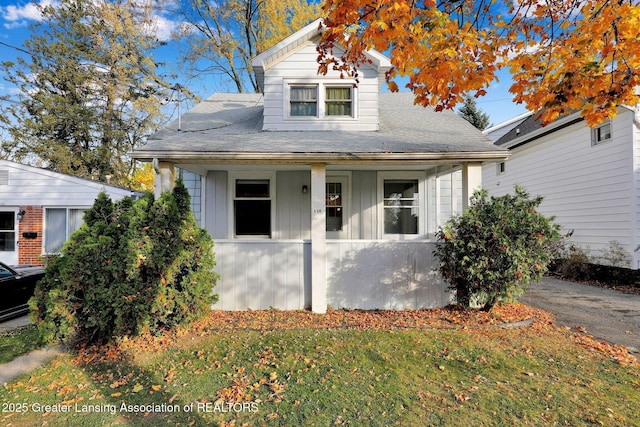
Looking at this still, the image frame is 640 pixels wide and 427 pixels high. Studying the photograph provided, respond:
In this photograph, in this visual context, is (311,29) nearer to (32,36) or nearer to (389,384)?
(389,384)

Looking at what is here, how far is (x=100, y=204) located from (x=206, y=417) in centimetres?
337

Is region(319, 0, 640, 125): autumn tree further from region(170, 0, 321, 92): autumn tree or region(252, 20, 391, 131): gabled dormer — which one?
region(170, 0, 321, 92): autumn tree

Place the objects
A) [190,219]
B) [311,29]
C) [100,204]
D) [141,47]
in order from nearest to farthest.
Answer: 1. [100,204]
2. [190,219]
3. [311,29]
4. [141,47]

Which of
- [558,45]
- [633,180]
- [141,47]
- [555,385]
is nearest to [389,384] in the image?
[555,385]

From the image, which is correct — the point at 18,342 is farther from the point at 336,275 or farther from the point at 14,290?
the point at 336,275

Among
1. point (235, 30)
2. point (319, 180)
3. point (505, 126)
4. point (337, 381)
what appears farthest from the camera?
point (235, 30)

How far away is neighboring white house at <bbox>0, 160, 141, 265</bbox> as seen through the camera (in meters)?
10.4

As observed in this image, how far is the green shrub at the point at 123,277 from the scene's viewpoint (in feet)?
13.6

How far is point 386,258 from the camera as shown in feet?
19.8

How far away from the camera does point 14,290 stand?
5.96 metres

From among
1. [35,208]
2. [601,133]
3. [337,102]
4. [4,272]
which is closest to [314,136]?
[337,102]

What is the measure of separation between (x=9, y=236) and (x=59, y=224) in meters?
1.54

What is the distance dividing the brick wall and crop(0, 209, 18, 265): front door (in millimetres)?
174

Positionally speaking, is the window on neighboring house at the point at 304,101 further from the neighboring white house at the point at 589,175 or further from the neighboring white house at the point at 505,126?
the neighboring white house at the point at 505,126
